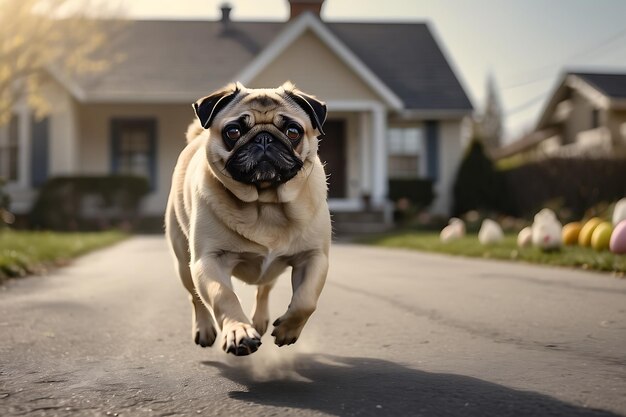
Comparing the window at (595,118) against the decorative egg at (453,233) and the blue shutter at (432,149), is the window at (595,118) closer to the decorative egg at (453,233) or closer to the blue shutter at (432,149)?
the blue shutter at (432,149)

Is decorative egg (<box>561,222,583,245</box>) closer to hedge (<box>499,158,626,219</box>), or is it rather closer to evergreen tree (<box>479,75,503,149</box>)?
hedge (<box>499,158,626,219</box>)

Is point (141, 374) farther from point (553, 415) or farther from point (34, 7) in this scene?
point (34, 7)

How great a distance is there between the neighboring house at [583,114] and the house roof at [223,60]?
5.06m

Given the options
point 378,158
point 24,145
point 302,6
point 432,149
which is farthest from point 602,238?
point 302,6

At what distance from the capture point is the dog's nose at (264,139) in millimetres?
4047

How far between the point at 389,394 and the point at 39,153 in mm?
20240

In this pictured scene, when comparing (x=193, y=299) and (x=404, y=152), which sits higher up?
(x=404, y=152)

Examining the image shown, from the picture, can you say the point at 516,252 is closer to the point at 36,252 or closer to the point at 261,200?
the point at 36,252

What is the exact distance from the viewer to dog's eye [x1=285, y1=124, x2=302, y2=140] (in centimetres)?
421

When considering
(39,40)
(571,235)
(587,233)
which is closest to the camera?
(587,233)

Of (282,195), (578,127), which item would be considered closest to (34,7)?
(282,195)

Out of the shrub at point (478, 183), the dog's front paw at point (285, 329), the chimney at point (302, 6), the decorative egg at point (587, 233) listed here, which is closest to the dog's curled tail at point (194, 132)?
the dog's front paw at point (285, 329)

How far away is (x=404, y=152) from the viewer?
2544cm

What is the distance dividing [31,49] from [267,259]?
1458 cm
